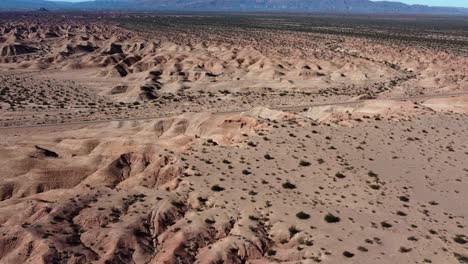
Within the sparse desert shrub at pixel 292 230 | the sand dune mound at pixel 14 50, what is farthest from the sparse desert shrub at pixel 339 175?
the sand dune mound at pixel 14 50

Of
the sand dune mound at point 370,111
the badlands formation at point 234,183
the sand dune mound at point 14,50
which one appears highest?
the sand dune mound at point 370,111

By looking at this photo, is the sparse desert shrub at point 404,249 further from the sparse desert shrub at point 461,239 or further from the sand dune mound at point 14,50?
the sand dune mound at point 14,50

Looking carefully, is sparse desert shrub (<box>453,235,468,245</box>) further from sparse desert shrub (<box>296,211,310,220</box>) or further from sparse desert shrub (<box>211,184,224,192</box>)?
sparse desert shrub (<box>211,184,224,192</box>)

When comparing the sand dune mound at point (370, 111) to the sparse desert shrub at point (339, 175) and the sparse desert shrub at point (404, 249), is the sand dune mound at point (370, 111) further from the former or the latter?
the sparse desert shrub at point (404, 249)

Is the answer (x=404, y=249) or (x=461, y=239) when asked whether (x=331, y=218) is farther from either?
(x=461, y=239)

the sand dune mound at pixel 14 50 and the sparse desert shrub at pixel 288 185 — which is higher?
the sparse desert shrub at pixel 288 185

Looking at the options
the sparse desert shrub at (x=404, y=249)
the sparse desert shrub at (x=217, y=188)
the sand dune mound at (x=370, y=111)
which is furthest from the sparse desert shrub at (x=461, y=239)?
the sand dune mound at (x=370, y=111)

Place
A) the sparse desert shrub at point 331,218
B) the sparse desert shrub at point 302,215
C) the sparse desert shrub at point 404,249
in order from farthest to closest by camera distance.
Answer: the sparse desert shrub at point 302,215
the sparse desert shrub at point 331,218
the sparse desert shrub at point 404,249

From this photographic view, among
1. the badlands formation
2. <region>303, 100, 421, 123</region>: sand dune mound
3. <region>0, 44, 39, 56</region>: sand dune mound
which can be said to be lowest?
<region>0, 44, 39, 56</region>: sand dune mound

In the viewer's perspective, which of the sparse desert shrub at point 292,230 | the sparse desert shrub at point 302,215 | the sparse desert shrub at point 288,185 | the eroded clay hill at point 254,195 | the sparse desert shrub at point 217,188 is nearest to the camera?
the eroded clay hill at point 254,195

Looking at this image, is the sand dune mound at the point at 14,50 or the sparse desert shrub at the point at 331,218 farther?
the sand dune mound at the point at 14,50

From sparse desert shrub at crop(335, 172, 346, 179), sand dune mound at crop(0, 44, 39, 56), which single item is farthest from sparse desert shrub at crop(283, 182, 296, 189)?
sand dune mound at crop(0, 44, 39, 56)
